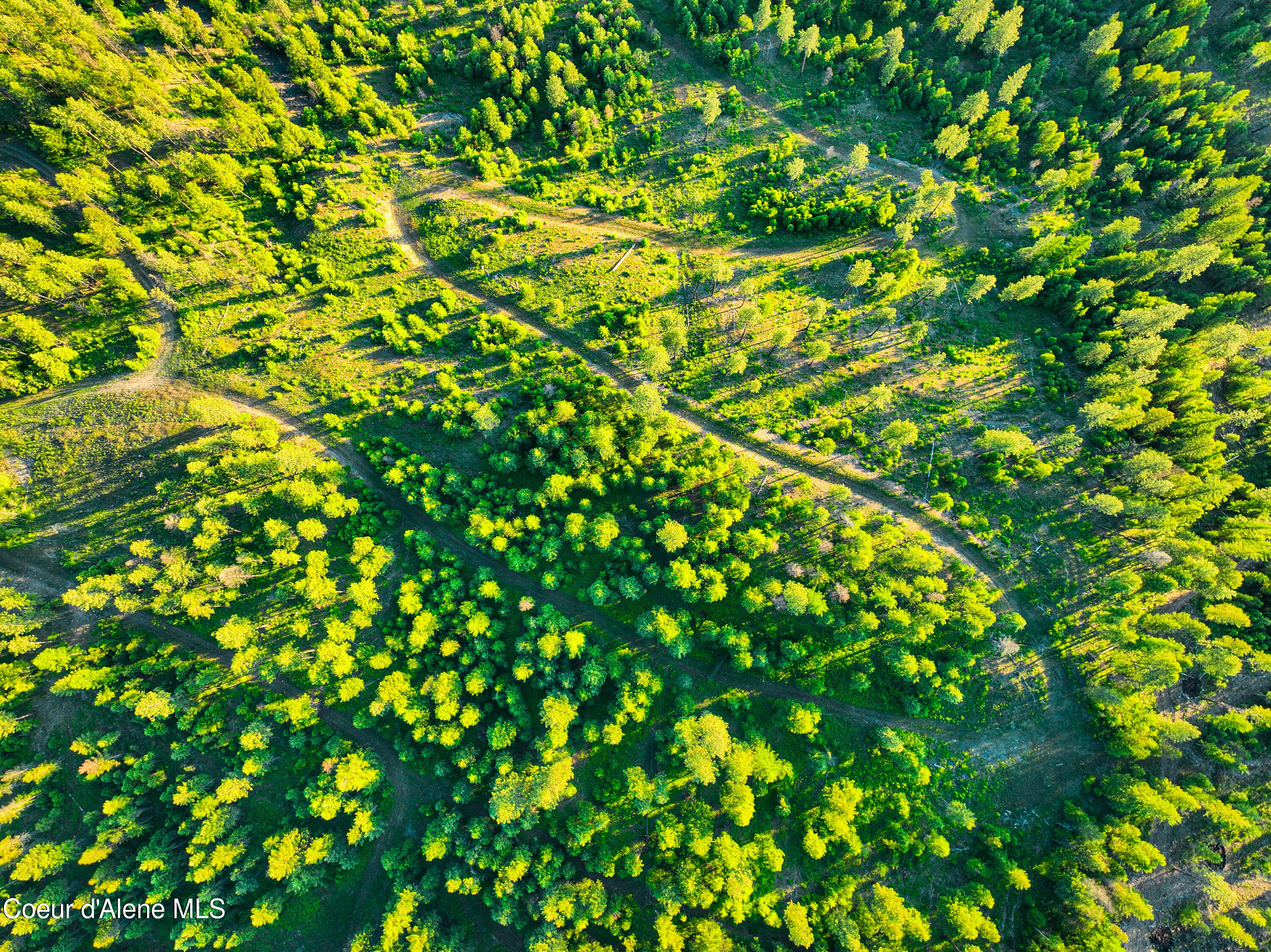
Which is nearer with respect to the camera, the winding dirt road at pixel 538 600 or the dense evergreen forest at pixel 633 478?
the dense evergreen forest at pixel 633 478

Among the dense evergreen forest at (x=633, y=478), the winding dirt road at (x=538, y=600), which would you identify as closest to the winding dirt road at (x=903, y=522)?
the winding dirt road at (x=538, y=600)

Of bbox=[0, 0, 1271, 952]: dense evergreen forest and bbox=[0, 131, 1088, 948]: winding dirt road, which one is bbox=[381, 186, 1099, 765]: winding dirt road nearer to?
bbox=[0, 131, 1088, 948]: winding dirt road

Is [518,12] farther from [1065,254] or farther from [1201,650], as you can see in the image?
[1201,650]

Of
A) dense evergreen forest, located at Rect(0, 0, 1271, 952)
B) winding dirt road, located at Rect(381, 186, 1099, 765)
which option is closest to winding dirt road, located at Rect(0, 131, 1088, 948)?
winding dirt road, located at Rect(381, 186, 1099, 765)

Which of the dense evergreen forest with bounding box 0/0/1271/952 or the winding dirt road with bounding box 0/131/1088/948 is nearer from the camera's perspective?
the dense evergreen forest with bounding box 0/0/1271/952

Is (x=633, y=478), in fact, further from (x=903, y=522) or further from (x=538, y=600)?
(x=903, y=522)

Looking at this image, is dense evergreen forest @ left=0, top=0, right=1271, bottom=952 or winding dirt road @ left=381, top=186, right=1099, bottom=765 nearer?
dense evergreen forest @ left=0, top=0, right=1271, bottom=952

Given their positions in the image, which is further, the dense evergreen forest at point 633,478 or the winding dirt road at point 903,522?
the winding dirt road at point 903,522

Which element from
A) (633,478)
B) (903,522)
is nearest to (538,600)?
(633,478)

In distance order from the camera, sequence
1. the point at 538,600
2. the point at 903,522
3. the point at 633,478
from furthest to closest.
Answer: the point at 903,522, the point at 633,478, the point at 538,600

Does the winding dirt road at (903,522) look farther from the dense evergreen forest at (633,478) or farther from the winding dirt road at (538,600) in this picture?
the dense evergreen forest at (633,478)
